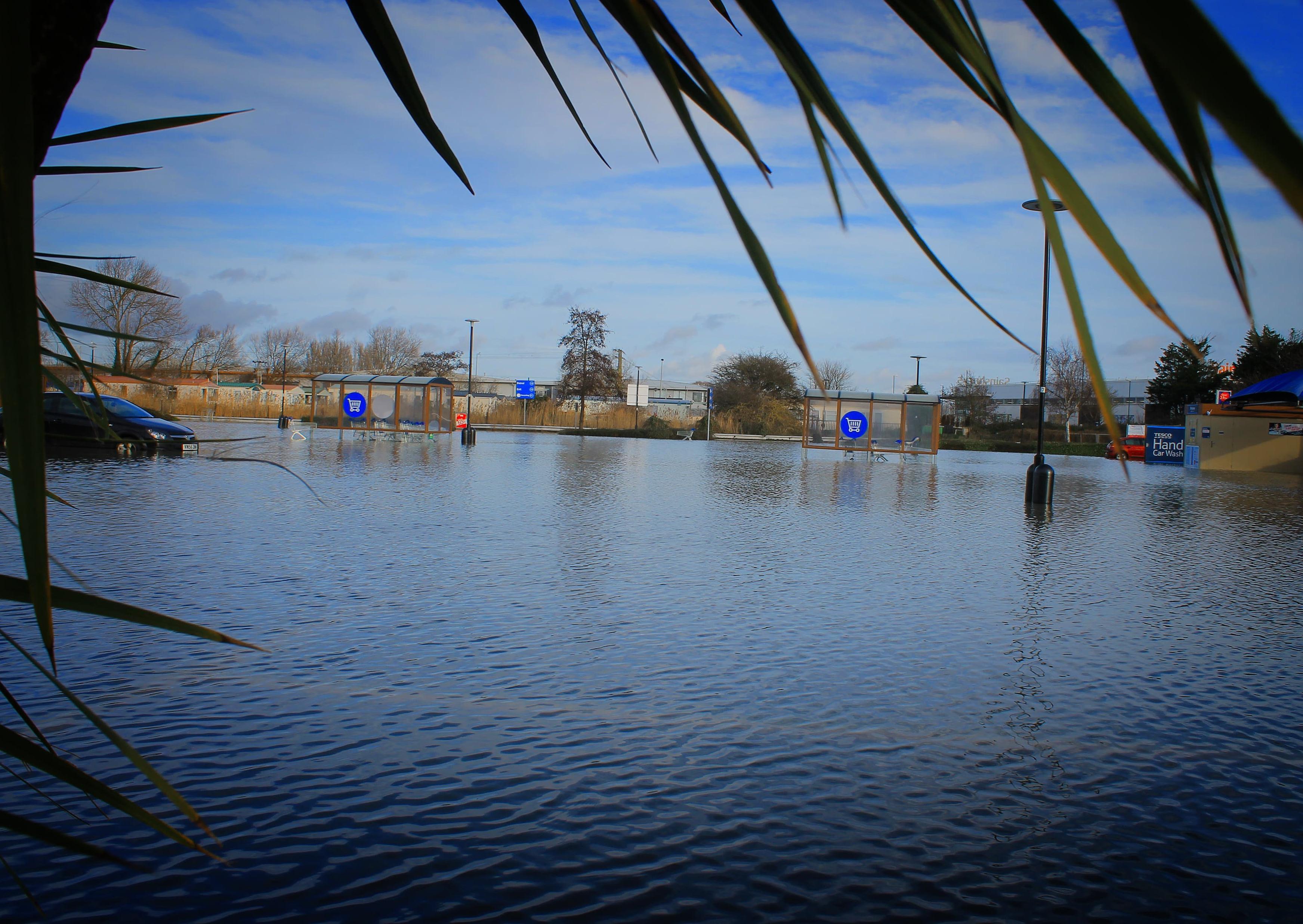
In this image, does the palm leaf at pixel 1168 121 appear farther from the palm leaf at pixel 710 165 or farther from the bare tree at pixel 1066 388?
the bare tree at pixel 1066 388

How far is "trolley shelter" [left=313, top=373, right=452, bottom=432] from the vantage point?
33.7 m

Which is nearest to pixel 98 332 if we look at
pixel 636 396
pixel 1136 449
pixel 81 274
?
pixel 81 274

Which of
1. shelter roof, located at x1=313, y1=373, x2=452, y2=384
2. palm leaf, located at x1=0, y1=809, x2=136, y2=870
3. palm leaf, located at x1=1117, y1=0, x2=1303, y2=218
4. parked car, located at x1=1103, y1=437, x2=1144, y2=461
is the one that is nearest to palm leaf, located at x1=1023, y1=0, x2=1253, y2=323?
palm leaf, located at x1=1117, y1=0, x2=1303, y2=218

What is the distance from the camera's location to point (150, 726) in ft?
12.8

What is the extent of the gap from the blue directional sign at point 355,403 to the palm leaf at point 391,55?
114 ft

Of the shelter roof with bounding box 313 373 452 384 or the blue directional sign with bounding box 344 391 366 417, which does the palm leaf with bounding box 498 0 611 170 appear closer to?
the shelter roof with bounding box 313 373 452 384

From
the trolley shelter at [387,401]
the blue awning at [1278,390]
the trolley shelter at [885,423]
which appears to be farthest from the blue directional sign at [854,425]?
the trolley shelter at [387,401]

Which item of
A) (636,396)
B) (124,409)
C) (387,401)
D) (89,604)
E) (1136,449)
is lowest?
(1136,449)

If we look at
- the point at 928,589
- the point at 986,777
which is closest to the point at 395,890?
the point at 986,777

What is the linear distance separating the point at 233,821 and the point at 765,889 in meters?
1.69

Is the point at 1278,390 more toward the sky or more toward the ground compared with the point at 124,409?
more toward the sky

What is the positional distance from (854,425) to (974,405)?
130 feet

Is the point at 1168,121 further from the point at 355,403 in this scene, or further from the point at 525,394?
the point at 525,394

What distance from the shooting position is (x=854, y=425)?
34688 mm
